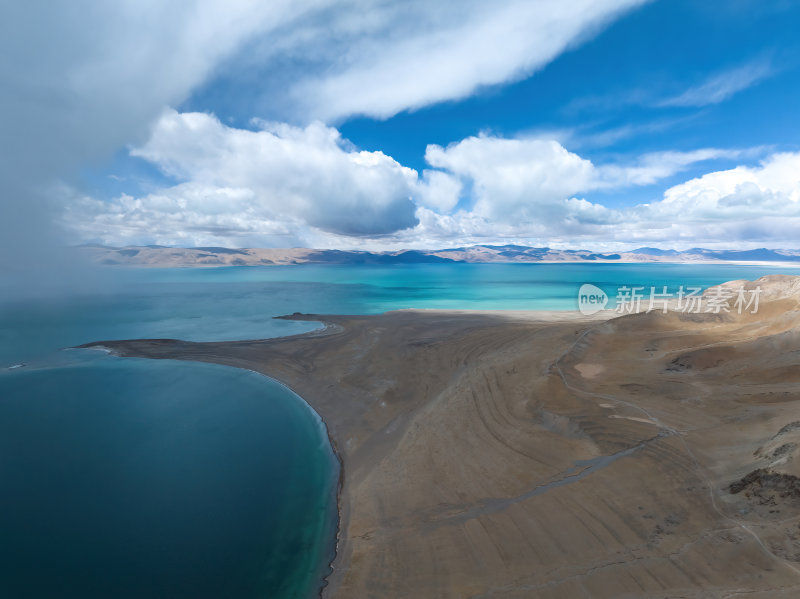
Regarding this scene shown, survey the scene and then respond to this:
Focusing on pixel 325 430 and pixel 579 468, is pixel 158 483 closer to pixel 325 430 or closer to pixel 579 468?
pixel 325 430

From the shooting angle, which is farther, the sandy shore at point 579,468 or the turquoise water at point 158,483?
the turquoise water at point 158,483

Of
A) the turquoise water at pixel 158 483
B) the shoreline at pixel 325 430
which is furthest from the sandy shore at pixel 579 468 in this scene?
the turquoise water at pixel 158 483

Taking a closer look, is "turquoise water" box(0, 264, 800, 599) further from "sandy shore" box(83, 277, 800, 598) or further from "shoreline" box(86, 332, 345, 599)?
"sandy shore" box(83, 277, 800, 598)

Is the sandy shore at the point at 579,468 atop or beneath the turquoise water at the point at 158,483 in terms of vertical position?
atop

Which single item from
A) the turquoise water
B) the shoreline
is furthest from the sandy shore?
the turquoise water

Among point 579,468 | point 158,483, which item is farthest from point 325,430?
point 579,468

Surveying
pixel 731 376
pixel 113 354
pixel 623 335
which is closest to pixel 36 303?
pixel 113 354

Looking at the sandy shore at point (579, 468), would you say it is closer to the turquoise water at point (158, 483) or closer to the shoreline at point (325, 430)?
the shoreline at point (325, 430)

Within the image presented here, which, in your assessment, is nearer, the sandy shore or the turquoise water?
the sandy shore
